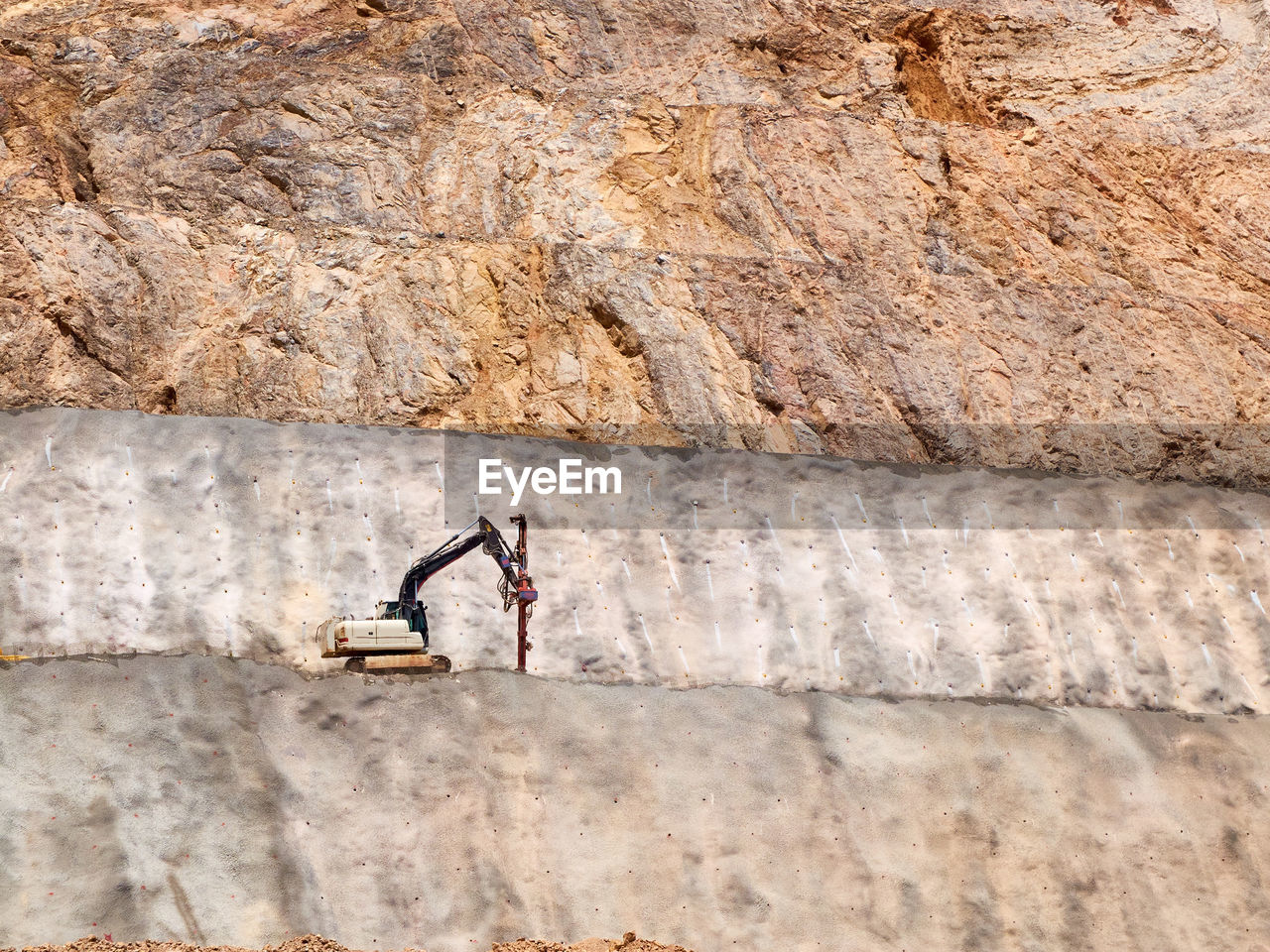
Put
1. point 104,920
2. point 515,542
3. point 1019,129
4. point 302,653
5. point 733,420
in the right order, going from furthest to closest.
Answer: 1. point 1019,129
2. point 733,420
3. point 515,542
4. point 302,653
5. point 104,920

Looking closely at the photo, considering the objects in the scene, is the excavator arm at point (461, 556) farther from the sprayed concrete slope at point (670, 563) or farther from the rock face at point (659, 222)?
the rock face at point (659, 222)

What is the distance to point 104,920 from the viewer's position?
10117mm

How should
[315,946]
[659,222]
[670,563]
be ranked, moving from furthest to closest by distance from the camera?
[659,222] → [670,563] → [315,946]

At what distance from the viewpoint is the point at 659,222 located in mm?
15992

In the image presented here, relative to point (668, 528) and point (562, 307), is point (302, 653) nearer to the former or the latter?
point (668, 528)

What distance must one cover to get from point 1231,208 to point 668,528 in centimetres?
949

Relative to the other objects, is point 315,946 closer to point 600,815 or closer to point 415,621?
point 600,815

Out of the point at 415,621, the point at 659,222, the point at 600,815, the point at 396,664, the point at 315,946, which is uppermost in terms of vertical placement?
the point at 659,222

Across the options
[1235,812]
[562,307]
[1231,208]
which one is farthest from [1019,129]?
[1235,812]

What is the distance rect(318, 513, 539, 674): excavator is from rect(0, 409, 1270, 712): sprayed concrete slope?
41 cm

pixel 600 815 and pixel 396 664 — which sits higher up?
pixel 396 664

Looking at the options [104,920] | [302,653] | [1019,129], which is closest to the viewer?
[104,920]

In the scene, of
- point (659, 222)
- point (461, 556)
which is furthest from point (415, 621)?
point (659, 222)

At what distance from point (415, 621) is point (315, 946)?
3.19 m
